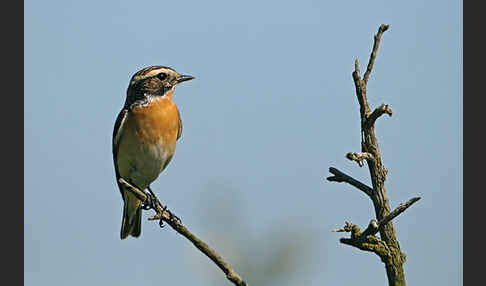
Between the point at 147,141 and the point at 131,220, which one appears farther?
the point at 131,220

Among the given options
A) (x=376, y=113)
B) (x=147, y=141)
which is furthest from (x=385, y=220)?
(x=147, y=141)

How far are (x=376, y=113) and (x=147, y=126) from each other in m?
4.76

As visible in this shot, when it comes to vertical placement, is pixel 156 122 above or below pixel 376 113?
above

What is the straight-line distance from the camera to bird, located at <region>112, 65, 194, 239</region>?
271 inches

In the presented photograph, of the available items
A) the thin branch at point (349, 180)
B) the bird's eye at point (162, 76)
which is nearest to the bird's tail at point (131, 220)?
the bird's eye at point (162, 76)

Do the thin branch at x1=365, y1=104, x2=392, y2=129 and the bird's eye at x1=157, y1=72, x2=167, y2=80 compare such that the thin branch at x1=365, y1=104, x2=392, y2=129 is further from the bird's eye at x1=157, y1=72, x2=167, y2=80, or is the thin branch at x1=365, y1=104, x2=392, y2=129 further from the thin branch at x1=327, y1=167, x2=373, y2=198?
the bird's eye at x1=157, y1=72, x2=167, y2=80

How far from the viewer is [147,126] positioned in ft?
22.6

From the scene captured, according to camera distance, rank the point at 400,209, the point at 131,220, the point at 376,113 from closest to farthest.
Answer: the point at 400,209, the point at 376,113, the point at 131,220

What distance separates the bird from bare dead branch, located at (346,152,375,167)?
4602 mm

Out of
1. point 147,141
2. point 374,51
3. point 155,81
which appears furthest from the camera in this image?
point 155,81

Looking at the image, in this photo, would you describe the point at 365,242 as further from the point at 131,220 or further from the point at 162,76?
the point at 131,220

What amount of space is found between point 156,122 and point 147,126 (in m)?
0.11

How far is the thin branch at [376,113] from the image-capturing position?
2340 mm

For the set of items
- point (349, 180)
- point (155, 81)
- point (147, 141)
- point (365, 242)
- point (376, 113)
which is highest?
point (155, 81)
